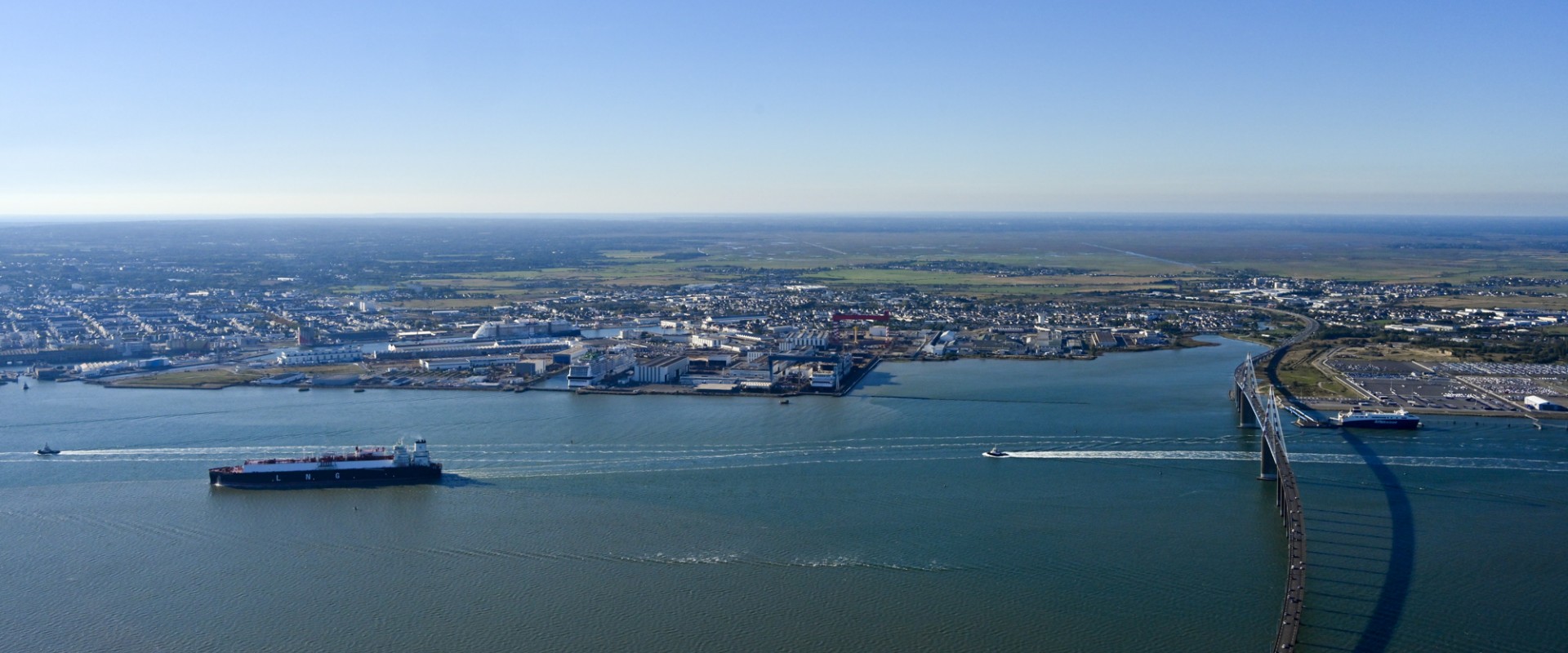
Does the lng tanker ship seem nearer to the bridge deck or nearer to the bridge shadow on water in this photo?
the bridge deck

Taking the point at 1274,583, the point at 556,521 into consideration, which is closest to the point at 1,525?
the point at 556,521

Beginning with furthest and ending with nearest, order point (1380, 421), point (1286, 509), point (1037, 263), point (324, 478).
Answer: point (1037, 263)
point (1380, 421)
point (324, 478)
point (1286, 509)

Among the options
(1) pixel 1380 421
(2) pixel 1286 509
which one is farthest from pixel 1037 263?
(2) pixel 1286 509

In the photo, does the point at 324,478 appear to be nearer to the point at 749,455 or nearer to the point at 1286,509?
the point at 749,455

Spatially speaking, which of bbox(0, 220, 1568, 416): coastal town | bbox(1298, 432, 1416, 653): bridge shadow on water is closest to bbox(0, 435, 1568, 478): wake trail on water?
bbox(1298, 432, 1416, 653): bridge shadow on water

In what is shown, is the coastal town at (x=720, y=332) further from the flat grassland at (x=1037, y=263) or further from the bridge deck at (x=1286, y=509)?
the bridge deck at (x=1286, y=509)

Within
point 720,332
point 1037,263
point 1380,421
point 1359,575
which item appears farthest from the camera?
point 1037,263

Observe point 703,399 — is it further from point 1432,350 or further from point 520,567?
point 1432,350
